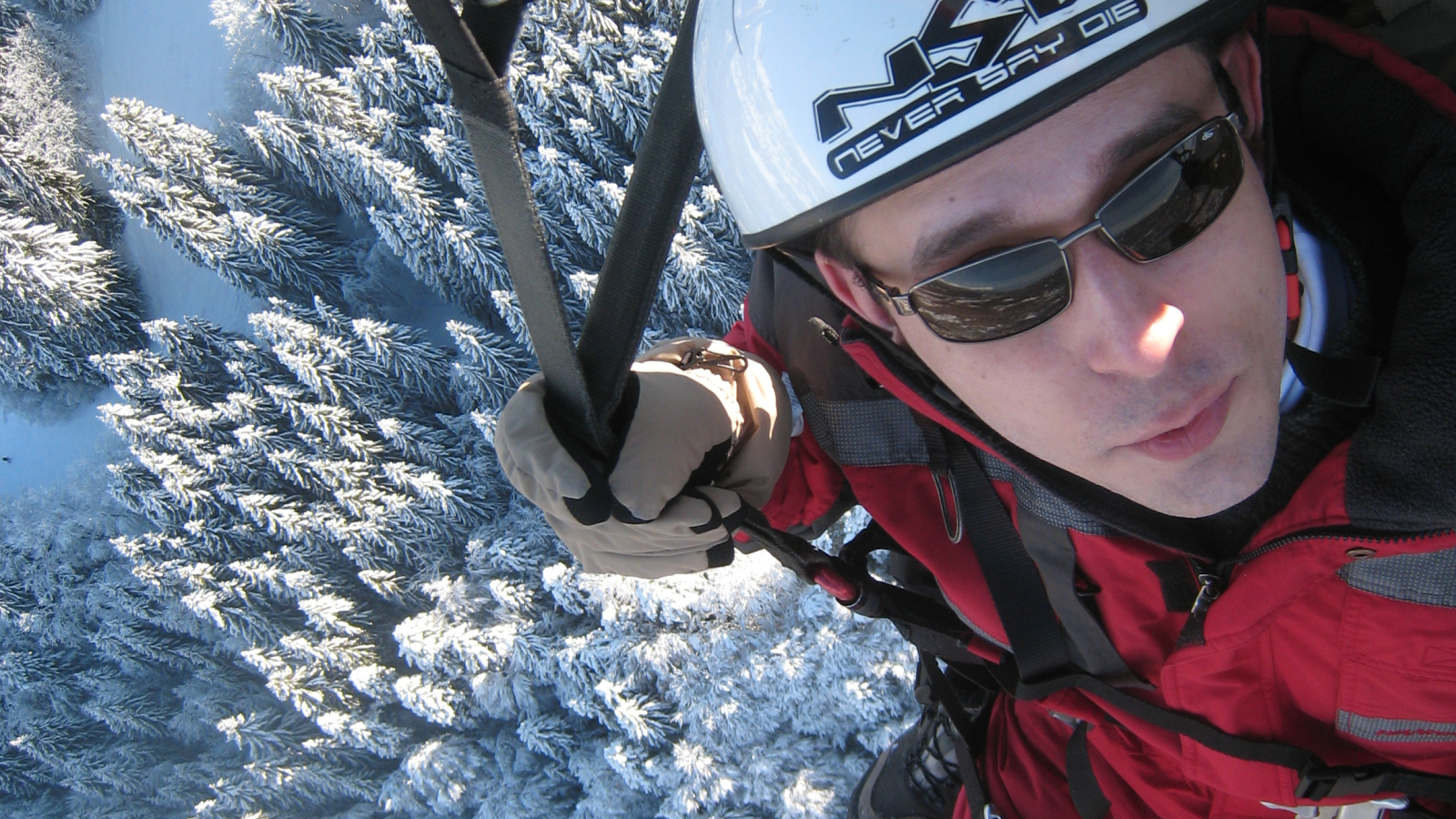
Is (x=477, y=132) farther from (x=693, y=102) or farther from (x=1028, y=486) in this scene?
(x=1028, y=486)

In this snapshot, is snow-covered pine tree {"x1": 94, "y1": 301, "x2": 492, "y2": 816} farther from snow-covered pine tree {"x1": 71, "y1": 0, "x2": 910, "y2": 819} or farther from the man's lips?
the man's lips

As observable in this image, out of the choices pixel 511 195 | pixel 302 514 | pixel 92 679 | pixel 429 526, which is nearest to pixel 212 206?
pixel 302 514

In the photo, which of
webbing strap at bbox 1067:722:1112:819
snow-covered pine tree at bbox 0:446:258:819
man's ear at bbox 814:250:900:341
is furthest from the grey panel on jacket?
snow-covered pine tree at bbox 0:446:258:819

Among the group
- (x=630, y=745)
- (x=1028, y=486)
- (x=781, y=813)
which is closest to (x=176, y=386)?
(x=630, y=745)

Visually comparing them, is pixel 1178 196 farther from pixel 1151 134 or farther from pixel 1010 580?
pixel 1010 580

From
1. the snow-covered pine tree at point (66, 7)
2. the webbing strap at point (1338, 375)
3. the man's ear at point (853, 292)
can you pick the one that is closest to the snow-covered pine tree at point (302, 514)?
the snow-covered pine tree at point (66, 7)
